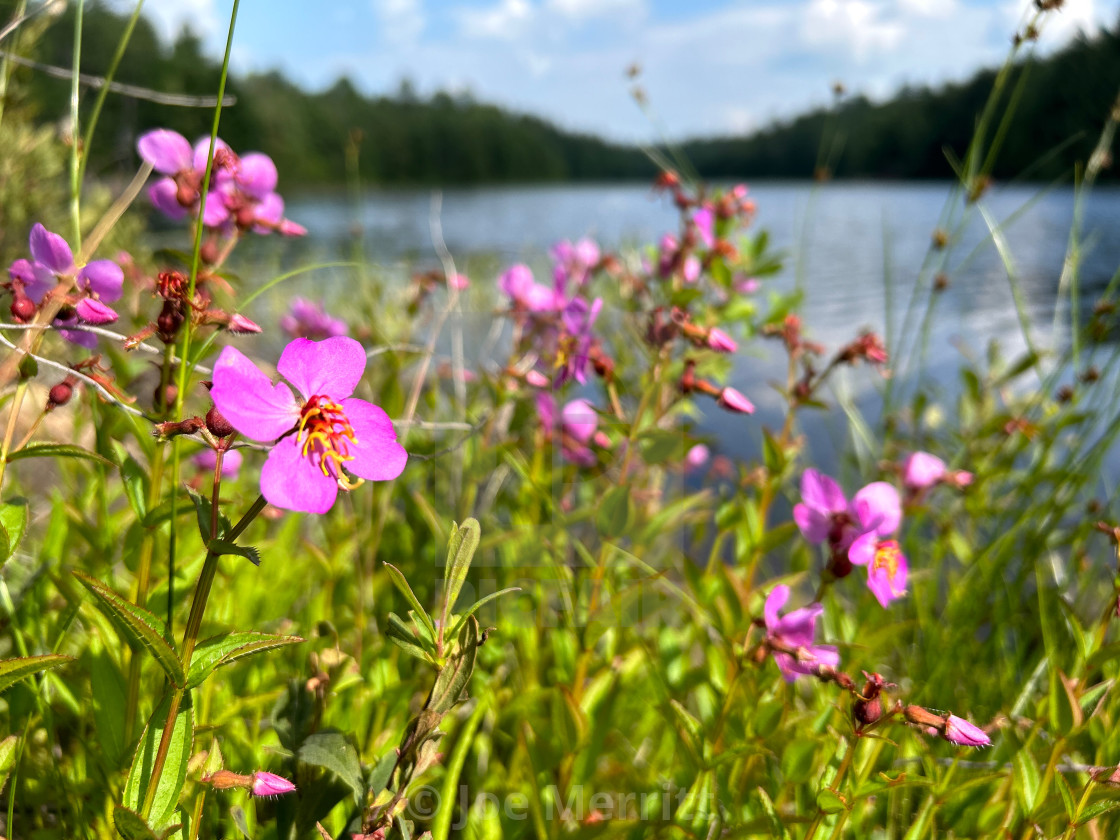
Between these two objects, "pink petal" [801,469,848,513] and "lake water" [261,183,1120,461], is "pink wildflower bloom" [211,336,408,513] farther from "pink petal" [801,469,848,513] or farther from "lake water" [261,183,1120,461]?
"lake water" [261,183,1120,461]

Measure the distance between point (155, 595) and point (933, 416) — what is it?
227 cm

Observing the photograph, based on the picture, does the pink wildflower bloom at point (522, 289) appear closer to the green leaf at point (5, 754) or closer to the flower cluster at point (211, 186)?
the flower cluster at point (211, 186)

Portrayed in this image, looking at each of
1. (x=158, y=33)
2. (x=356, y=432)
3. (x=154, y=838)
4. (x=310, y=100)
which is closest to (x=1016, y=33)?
(x=356, y=432)

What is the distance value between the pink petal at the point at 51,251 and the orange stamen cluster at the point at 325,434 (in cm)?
32

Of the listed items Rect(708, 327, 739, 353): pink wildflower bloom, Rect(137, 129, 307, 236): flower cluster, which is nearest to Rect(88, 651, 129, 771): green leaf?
Rect(137, 129, 307, 236): flower cluster

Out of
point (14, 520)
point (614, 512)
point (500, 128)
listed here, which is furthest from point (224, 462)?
point (500, 128)

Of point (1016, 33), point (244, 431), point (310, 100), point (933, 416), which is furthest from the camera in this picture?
point (310, 100)

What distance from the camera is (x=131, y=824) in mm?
490

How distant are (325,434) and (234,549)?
0.35 feet

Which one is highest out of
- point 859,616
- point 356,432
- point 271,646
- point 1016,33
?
point 1016,33

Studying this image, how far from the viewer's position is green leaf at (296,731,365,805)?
593mm

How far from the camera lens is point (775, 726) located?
0.89 metres

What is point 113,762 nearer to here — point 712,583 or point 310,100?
point 712,583

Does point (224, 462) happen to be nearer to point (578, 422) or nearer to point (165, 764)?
point (578, 422)
